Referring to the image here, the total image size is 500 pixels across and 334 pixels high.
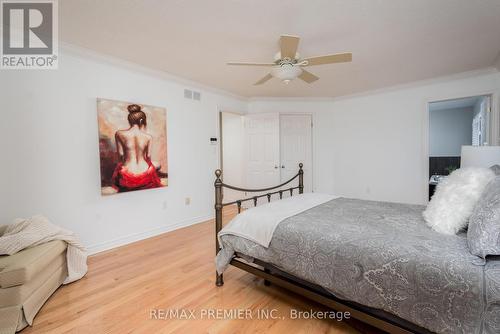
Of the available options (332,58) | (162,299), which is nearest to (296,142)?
(332,58)

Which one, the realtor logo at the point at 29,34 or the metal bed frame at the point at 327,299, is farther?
the realtor logo at the point at 29,34

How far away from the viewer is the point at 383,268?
4.26ft

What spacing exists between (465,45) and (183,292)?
13.8 feet

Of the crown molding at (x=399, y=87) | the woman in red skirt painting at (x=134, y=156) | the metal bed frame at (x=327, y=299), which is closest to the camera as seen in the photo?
the metal bed frame at (x=327, y=299)

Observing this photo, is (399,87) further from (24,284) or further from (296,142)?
(24,284)

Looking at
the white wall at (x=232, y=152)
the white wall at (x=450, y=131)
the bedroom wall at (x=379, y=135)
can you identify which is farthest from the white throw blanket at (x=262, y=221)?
the white wall at (x=450, y=131)

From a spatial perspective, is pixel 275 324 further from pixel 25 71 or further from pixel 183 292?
pixel 25 71

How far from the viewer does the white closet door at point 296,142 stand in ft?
17.2

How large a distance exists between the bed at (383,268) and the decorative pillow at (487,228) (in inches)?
2.0

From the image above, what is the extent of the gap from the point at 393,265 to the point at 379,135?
419 cm

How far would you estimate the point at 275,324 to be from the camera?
173 centimetres

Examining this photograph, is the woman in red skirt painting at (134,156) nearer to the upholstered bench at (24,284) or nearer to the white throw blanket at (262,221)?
the upholstered bench at (24,284)

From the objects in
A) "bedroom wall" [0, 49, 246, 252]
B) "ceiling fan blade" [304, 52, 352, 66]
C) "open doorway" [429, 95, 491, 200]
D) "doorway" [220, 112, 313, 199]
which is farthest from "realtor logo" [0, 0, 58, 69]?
"open doorway" [429, 95, 491, 200]

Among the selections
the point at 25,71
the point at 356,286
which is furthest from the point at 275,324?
the point at 25,71
